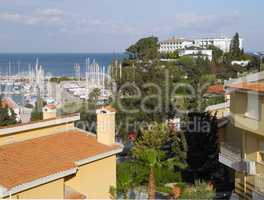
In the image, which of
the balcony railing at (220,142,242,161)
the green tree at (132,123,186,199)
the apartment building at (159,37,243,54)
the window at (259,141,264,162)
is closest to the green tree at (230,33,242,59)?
the apartment building at (159,37,243,54)

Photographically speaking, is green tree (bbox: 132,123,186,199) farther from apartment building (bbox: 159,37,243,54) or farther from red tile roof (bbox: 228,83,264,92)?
apartment building (bbox: 159,37,243,54)

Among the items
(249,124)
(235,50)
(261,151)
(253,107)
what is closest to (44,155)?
(249,124)

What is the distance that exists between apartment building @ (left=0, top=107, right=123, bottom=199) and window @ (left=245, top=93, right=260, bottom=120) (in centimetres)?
386

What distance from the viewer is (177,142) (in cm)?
1833

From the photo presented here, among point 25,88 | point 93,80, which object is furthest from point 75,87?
point 25,88

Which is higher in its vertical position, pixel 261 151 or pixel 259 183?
pixel 261 151

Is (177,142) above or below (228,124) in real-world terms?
below

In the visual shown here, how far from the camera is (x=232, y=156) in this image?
1217cm

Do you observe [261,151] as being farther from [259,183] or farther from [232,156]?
[232,156]

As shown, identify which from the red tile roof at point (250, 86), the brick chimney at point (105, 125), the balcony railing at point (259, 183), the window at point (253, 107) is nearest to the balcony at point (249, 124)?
the window at point (253, 107)

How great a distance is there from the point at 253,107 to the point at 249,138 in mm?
1168

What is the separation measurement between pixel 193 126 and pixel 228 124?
1.46m

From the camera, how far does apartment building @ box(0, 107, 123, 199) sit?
8.87 meters

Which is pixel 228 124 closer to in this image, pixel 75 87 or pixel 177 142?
pixel 177 142
